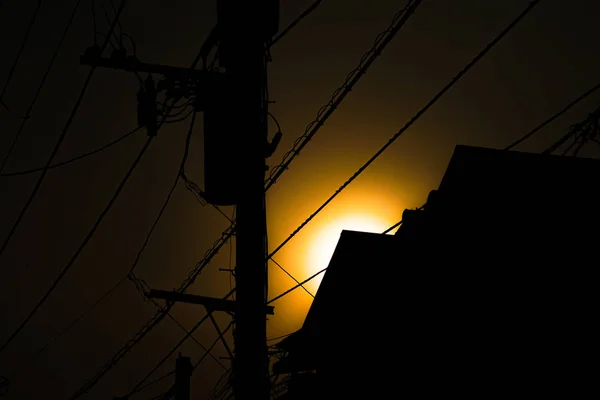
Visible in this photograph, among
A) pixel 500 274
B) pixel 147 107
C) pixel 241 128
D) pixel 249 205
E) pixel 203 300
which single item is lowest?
pixel 500 274

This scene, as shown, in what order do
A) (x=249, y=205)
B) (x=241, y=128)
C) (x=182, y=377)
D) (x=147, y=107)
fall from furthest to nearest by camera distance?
1. (x=182, y=377)
2. (x=147, y=107)
3. (x=241, y=128)
4. (x=249, y=205)

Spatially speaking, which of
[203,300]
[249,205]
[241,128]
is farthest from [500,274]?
[203,300]

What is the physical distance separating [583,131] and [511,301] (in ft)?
7.42

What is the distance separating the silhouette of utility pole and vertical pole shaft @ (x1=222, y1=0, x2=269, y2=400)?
0.04ft

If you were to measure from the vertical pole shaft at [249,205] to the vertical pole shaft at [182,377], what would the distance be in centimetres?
675

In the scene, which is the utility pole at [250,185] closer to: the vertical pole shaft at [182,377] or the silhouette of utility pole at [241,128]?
the silhouette of utility pole at [241,128]

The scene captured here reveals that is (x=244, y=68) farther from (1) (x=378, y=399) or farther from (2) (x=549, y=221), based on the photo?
(1) (x=378, y=399)

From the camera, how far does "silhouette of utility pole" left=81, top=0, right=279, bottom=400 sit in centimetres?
743

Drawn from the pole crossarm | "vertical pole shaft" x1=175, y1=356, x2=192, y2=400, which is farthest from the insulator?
"vertical pole shaft" x1=175, y1=356, x2=192, y2=400

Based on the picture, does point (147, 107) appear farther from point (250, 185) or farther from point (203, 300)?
point (203, 300)

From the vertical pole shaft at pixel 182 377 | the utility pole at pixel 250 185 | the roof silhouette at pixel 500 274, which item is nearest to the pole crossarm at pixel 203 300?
the utility pole at pixel 250 185

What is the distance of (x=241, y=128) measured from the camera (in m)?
7.79

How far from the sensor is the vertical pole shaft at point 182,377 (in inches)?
548

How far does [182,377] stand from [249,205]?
7732mm
